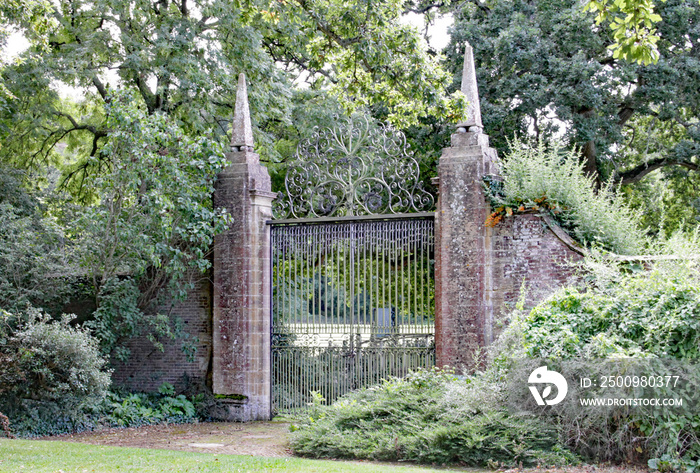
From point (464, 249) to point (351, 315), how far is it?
2.06 metres

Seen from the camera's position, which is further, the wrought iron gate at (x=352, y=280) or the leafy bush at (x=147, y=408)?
the leafy bush at (x=147, y=408)

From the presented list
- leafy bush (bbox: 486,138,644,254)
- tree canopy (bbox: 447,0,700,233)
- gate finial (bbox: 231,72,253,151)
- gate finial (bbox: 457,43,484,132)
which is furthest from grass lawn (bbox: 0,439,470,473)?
tree canopy (bbox: 447,0,700,233)

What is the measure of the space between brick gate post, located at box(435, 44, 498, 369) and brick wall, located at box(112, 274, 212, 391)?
395 centimetres

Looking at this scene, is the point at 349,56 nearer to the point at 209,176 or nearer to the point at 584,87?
the point at 209,176

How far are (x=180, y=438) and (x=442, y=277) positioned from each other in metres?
4.22

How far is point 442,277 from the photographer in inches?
408

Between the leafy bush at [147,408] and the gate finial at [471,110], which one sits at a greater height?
the gate finial at [471,110]

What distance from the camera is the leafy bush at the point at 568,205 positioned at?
32.5ft

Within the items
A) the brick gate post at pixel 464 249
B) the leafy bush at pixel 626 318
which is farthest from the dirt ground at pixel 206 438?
the leafy bush at pixel 626 318

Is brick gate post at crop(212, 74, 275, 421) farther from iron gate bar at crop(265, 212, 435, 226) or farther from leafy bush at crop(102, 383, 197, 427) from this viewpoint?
leafy bush at crop(102, 383, 197, 427)

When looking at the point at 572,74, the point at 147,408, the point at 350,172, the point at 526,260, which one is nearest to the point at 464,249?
the point at 526,260

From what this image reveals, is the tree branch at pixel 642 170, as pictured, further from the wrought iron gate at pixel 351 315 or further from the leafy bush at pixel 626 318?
the leafy bush at pixel 626 318

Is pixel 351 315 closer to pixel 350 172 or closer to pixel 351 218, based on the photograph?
pixel 351 218

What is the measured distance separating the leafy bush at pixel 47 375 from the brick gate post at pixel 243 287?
1.97m
